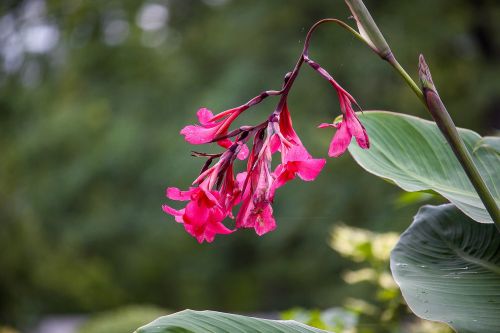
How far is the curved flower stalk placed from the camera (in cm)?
93

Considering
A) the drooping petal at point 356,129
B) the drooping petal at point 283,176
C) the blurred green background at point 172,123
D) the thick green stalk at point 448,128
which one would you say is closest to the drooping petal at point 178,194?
the drooping petal at point 283,176

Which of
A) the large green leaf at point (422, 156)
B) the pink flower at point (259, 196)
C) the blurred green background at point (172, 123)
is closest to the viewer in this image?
the pink flower at point (259, 196)

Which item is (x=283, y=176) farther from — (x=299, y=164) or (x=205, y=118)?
(x=205, y=118)

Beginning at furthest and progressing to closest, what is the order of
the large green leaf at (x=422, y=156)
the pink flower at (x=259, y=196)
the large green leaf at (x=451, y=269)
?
the large green leaf at (x=422, y=156), the large green leaf at (x=451, y=269), the pink flower at (x=259, y=196)

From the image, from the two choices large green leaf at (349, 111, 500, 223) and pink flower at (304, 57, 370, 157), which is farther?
large green leaf at (349, 111, 500, 223)

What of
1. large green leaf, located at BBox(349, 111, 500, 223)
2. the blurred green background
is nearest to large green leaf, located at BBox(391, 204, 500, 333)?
large green leaf, located at BBox(349, 111, 500, 223)

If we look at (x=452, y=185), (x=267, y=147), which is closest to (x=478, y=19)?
(x=452, y=185)

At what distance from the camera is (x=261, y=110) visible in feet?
26.9

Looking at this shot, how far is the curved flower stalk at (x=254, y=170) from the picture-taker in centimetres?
93

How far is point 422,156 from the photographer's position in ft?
→ 4.85

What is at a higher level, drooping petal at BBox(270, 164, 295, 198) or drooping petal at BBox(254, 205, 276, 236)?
drooping petal at BBox(270, 164, 295, 198)

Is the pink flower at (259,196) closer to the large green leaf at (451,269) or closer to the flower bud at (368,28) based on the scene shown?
the flower bud at (368,28)

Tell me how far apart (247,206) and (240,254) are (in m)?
9.08

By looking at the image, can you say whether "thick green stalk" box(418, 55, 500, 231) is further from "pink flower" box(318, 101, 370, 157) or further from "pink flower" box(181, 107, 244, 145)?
"pink flower" box(181, 107, 244, 145)
